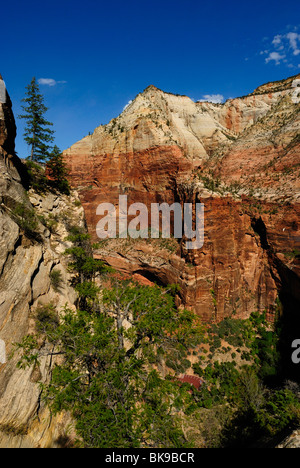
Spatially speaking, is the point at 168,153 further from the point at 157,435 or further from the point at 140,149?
the point at 157,435

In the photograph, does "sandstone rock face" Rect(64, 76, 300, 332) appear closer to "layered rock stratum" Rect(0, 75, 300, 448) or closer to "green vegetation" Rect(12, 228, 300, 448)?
"layered rock stratum" Rect(0, 75, 300, 448)

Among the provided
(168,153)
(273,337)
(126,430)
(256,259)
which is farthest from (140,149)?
(126,430)

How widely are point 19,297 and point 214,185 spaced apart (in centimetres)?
2894

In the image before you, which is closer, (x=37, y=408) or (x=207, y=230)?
(x=37, y=408)

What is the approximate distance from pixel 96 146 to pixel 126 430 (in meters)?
42.7

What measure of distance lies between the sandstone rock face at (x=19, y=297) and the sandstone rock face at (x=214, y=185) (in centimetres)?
1787

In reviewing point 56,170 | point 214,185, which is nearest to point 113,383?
point 56,170

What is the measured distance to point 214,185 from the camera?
103 feet

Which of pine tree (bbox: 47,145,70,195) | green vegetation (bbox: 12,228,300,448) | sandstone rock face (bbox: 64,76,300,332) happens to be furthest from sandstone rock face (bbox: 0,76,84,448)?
sandstone rock face (bbox: 64,76,300,332)

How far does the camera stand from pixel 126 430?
7238 mm

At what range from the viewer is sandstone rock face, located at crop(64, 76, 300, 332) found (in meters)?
26.9

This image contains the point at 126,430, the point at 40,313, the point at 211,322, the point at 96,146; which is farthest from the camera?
the point at 96,146

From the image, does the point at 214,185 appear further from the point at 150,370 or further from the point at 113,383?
the point at 113,383
